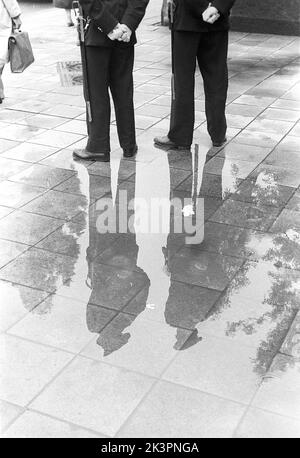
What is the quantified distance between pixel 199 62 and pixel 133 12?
91 cm

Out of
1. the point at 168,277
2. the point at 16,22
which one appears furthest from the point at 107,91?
the point at 168,277

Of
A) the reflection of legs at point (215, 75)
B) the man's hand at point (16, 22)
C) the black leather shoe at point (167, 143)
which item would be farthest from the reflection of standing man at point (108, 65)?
the man's hand at point (16, 22)

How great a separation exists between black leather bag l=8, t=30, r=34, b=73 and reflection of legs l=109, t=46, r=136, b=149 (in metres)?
1.84

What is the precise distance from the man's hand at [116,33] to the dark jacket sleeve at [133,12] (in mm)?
129

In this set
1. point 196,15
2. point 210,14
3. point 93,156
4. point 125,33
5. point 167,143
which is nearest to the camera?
point 125,33

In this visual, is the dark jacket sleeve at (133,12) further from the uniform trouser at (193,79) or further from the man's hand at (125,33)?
the uniform trouser at (193,79)

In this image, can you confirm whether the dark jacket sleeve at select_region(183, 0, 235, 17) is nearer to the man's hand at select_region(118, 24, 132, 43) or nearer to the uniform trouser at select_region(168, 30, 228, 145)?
the uniform trouser at select_region(168, 30, 228, 145)

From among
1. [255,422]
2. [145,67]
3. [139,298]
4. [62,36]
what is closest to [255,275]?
[139,298]

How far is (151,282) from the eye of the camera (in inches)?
168

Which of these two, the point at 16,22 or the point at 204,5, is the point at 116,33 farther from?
the point at 16,22

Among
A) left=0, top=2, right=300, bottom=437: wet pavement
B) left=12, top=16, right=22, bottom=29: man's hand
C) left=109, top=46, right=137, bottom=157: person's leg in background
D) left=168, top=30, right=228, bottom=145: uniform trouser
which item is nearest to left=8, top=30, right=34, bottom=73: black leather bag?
left=12, top=16, right=22, bottom=29: man's hand

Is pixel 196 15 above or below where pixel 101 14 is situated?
below

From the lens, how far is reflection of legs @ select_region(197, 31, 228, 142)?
6.16 meters

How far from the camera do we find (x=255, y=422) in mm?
3096
